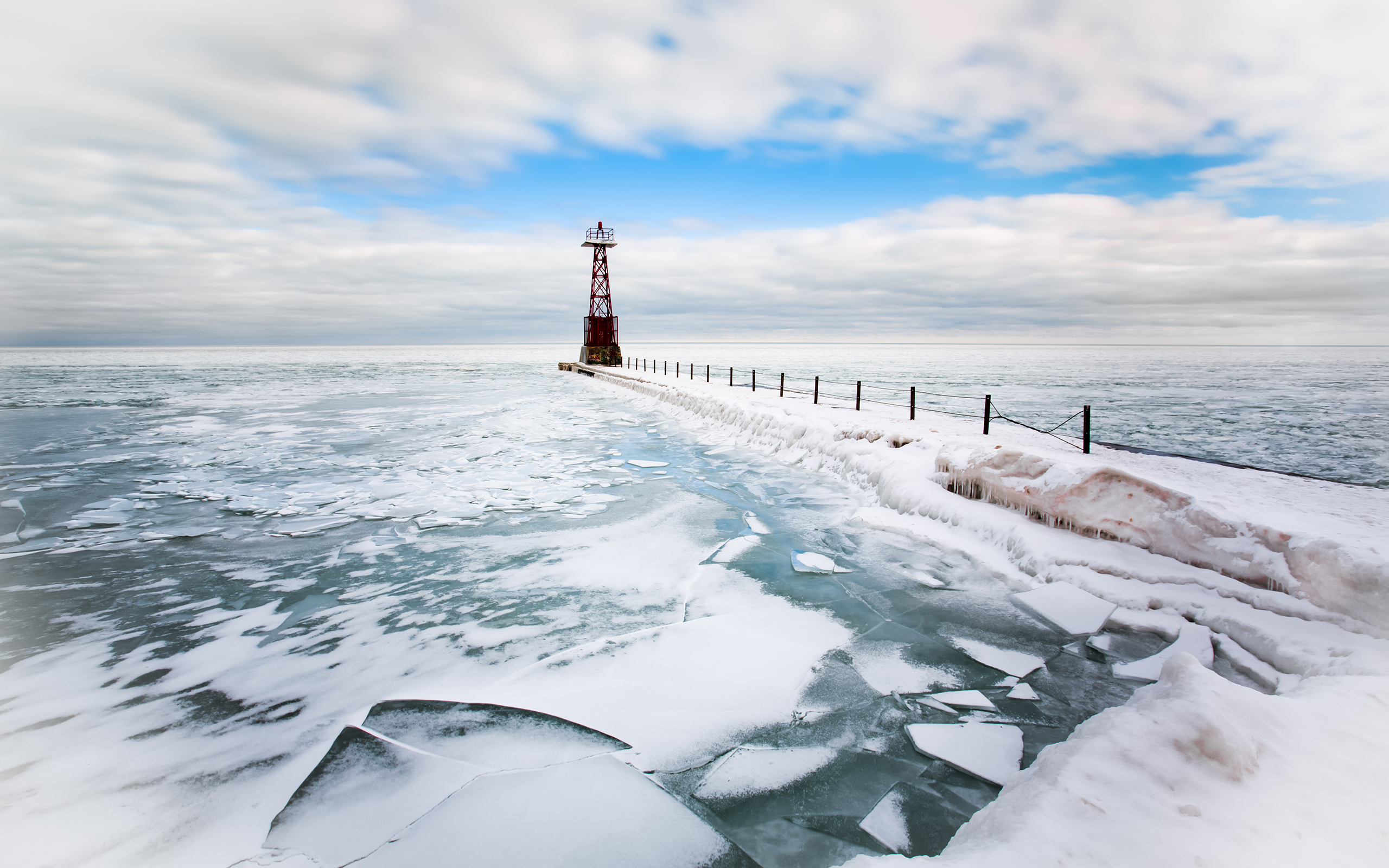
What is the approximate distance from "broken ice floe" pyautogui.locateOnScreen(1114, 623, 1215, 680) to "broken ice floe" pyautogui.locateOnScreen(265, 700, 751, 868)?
3.37 m

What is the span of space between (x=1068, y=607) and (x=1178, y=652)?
1.40m

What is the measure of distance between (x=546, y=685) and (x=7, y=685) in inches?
151

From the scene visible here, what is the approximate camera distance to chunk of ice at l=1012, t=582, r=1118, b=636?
5.15 meters

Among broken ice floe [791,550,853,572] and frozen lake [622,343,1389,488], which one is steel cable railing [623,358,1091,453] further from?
broken ice floe [791,550,853,572]

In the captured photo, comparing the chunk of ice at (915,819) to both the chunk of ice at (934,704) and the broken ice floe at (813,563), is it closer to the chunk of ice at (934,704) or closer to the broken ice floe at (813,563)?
the chunk of ice at (934,704)

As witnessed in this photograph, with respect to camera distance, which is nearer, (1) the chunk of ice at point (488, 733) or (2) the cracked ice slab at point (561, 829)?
(2) the cracked ice slab at point (561, 829)

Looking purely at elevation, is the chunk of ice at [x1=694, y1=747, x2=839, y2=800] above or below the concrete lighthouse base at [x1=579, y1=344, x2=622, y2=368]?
below

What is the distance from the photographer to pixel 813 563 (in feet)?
22.1

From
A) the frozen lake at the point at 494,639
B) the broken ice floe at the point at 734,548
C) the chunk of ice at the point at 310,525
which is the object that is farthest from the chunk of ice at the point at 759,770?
the chunk of ice at the point at 310,525

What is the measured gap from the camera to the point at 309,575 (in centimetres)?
634

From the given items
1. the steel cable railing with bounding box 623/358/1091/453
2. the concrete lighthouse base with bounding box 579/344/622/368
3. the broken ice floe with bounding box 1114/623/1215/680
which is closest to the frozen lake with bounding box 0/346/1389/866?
the broken ice floe with bounding box 1114/623/1215/680

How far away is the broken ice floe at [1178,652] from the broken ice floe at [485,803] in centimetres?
337

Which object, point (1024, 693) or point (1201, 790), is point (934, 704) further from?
point (1201, 790)

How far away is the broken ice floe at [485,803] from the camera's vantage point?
9.11 ft
